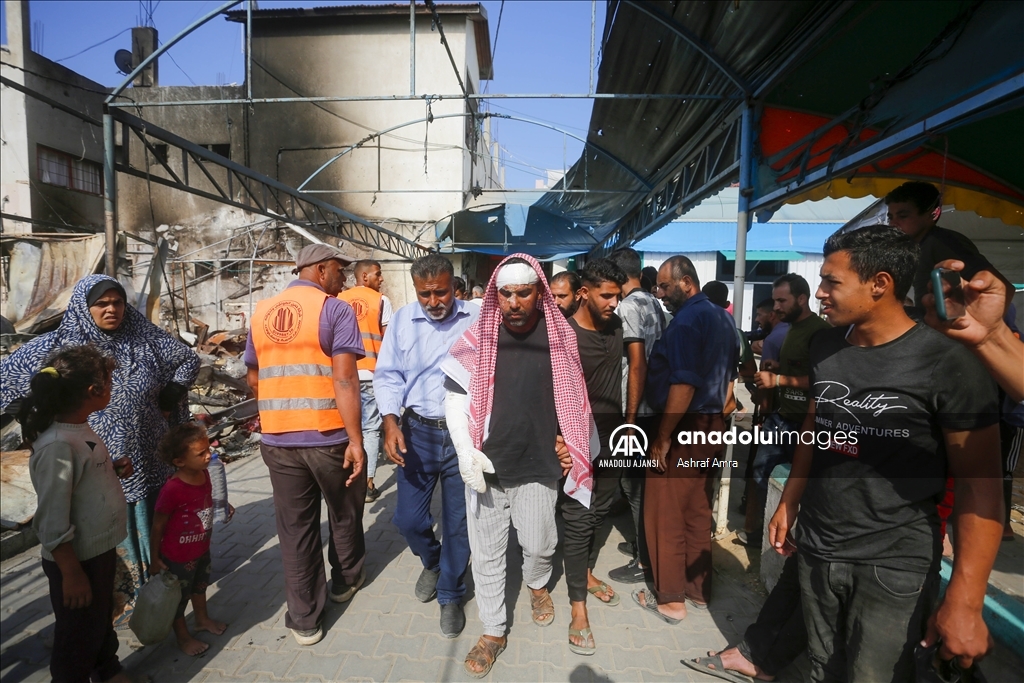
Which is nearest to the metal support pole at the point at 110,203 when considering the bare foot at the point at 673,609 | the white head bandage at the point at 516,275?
the white head bandage at the point at 516,275

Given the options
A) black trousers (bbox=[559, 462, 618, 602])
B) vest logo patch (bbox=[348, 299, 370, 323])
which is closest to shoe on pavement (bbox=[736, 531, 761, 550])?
black trousers (bbox=[559, 462, 618, 602])

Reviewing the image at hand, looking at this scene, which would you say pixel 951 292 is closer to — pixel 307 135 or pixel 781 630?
pixel 781 630

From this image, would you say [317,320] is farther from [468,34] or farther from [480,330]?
[468,34]

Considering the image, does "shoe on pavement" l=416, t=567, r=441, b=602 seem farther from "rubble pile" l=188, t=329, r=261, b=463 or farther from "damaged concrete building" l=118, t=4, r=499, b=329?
"damaged concrete building" l=118, t=4, r=499, b=329

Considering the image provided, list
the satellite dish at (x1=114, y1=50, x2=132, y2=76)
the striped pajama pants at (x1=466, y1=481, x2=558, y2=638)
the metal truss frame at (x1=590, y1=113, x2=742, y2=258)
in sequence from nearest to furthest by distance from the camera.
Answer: the striped pajama pants at (x1=466, y1=481, x2=558, y2=638) < the metal truss frame at (x1=590, y1=113, x2=742, y2=258) < the satellite dish at (x1=114, y1=50, x2=132, y2=76)

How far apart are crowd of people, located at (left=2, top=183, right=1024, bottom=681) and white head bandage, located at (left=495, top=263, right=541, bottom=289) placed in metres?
0.01

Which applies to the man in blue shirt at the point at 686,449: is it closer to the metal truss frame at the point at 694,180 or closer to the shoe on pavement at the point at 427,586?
the shoe on pavement at the point at 427,586

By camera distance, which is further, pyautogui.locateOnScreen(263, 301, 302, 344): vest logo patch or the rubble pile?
the rubble pile

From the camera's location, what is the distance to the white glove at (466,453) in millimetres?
2273

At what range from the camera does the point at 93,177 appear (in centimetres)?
1537

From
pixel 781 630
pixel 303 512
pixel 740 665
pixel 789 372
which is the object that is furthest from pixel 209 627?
pixel 789 372

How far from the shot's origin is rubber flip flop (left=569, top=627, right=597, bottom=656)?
8.42 feet

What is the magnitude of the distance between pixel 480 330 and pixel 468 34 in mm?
15770

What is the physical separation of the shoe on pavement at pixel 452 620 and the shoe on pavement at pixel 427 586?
26 centimetres
